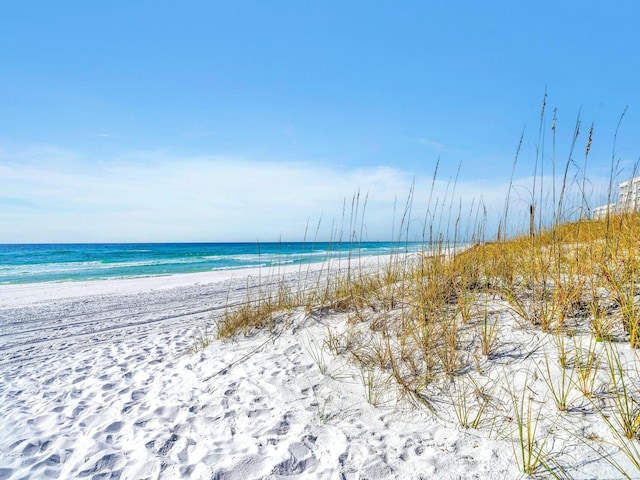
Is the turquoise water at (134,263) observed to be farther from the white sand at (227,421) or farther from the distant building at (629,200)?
the distant building at (629,200)

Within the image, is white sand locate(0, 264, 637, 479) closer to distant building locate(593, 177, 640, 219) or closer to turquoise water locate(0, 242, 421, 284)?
turquoise water locate(0, 242, 421, 284)

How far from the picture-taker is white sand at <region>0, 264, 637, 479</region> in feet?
6.00

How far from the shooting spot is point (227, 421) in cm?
236

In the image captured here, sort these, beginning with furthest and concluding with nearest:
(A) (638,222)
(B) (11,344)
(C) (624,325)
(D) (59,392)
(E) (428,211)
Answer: (B) (11,344) < (A) (638,222) < (E) (428,211) < (D) (59,392) < (C) (624,325)

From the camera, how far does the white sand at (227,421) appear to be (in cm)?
183

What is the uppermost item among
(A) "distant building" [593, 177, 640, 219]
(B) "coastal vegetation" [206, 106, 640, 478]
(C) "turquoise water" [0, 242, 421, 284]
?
(A) "distant building" [593, 177, 640, 219]

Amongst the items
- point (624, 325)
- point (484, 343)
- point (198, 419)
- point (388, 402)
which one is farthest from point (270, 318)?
point (624, 325)

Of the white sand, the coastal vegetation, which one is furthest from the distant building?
the white sand

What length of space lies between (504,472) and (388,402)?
825 millimetres

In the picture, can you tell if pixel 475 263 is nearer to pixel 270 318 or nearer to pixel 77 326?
pixel 270 318

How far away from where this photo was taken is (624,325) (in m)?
2.31

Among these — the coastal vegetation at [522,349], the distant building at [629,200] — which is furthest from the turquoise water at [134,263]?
the distant building at [629,200]

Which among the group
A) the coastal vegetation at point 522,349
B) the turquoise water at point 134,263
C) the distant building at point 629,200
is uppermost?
the distant building at point 629,200

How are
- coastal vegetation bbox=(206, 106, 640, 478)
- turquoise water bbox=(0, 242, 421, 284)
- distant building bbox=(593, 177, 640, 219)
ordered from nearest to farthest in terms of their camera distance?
coastal vegetation bbox=(206, 106, 640, 478), distant building bbox=(593, 177, 640, 219), turquoise water bbox=(0, 242, 421, 284)
